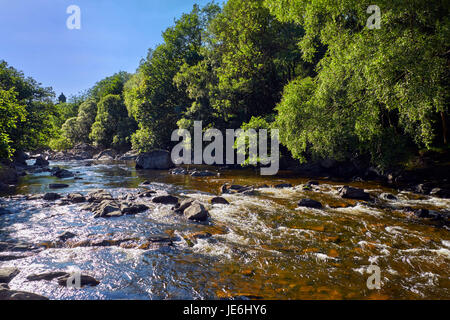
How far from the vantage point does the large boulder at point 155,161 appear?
3316 cm

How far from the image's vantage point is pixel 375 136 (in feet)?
52.6

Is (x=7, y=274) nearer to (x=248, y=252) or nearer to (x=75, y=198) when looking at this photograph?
(x=248, y=252)

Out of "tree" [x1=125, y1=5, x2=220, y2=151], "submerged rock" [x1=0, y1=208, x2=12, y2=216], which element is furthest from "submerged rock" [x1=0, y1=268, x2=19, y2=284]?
"tree" [x1=125, y1=5, x2=220, y2=151]

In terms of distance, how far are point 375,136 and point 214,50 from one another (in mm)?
24616

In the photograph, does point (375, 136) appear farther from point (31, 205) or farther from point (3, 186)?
point (3, 186)

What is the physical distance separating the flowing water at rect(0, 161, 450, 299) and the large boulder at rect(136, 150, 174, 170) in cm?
A: 1960

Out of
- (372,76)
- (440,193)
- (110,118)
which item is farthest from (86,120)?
(440,193)

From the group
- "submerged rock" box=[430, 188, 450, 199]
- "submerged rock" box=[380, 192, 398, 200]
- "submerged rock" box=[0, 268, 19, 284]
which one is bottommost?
"submerged rock" box=[0, 268, 19, 284]

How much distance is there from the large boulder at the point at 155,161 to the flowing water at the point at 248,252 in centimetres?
1960

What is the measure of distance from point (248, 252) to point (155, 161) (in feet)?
90.8

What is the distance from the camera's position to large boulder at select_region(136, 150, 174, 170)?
3316 cm

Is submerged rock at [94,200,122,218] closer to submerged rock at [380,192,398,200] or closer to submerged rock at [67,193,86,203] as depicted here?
submerged rock at [67,193,86,203]

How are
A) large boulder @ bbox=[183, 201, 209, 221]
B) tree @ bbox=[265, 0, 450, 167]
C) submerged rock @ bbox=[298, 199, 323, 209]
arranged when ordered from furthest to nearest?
submerged rock @ bbox=[298, 199, 323, 209]
large boulder @ bbox=[183, 201, 209, 221]
tree @ bbox=[265, 0, 450, 167]

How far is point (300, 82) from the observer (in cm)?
1939
